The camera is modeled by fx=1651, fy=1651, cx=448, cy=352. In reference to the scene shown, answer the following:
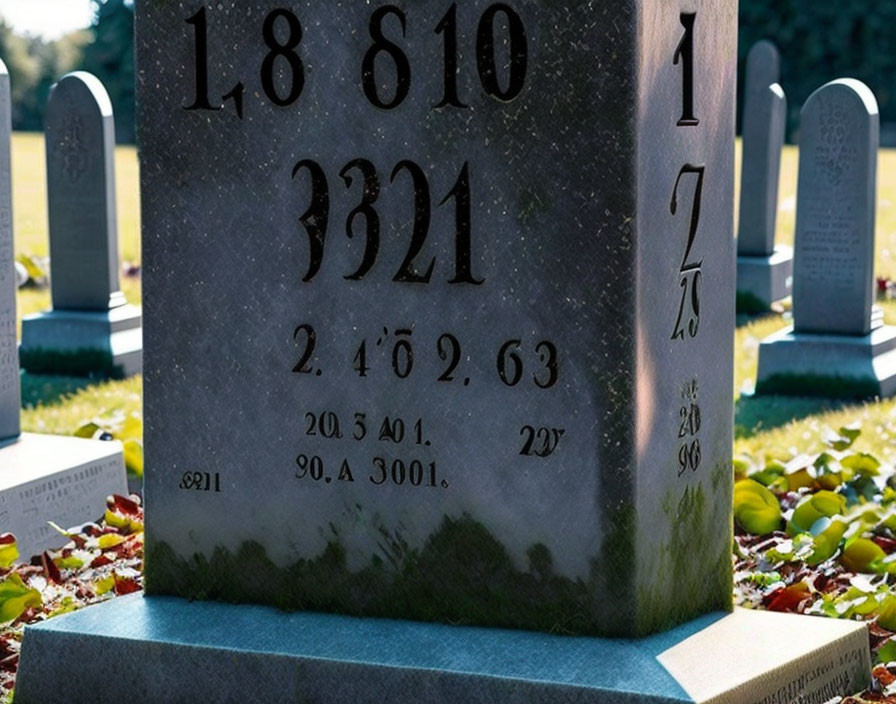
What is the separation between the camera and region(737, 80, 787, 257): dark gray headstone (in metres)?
13.2

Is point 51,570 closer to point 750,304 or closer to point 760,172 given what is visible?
point 750,304

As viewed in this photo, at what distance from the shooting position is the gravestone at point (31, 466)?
5.79 meters

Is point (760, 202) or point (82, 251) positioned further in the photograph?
point (760, 202)

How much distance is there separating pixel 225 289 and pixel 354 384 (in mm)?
410

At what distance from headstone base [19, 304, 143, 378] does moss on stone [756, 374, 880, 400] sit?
4.00 metres

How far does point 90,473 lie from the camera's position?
20.0 ft

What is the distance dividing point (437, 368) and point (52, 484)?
2.51 meters

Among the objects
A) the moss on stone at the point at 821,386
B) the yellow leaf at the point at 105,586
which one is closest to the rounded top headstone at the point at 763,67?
the moss on stone at the point at 821,386

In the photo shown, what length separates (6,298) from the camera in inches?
249

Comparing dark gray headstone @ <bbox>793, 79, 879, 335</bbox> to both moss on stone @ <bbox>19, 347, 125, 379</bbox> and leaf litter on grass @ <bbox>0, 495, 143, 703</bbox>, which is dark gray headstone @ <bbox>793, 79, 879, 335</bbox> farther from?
leaf litter on grass @ <bbox>0, 495, 143, 703</bbox>

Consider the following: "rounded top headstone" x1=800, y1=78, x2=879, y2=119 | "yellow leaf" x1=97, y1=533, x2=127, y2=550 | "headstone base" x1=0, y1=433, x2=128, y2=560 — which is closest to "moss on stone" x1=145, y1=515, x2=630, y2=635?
"yellow leaf" x1=97, y1=533, x2=127, y2=550

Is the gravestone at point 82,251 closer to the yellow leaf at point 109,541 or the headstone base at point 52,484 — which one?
the headstone base at point 52,484

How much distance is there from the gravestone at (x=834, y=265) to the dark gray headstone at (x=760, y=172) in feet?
9.88

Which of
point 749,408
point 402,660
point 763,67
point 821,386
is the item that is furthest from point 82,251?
point 402,660
